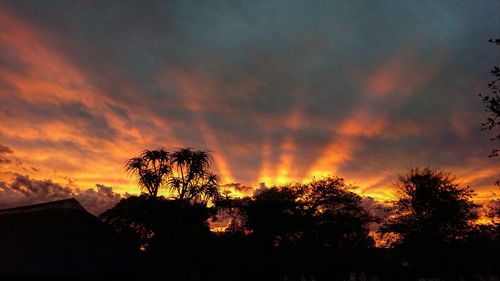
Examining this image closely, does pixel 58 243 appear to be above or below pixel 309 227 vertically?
below

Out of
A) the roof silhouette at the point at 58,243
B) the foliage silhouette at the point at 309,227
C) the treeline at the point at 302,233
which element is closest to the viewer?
the roof silhouette at the point at 58,243

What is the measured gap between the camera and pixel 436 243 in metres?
34.3

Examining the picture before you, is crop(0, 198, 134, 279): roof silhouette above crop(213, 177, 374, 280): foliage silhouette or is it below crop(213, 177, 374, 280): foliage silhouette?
below

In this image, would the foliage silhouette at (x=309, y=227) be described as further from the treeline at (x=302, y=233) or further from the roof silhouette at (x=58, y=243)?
the roof silhouette at (x=58, y=243)

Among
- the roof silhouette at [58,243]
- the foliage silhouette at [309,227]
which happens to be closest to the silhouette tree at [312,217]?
the foliage silhouette at [309,227]

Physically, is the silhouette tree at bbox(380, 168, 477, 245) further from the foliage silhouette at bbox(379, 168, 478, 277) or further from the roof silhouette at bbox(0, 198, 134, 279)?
the roof silhouette at bbox(0, 198, 134, 279)

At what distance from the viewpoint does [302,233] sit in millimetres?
46125

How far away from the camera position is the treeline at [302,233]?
2716 centimetres

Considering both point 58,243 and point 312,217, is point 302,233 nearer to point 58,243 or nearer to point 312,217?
point 312,217

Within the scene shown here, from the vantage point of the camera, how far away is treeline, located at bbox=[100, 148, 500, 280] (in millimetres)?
27156

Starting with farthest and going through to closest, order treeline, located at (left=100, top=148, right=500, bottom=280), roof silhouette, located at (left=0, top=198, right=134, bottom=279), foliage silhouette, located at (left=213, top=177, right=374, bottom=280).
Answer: foliage silhouette, located at (left=213, top=177, right=374, bottom=280) < treeline, located at (left=100, top=148, right=500, bottom=280) < roof silhouette, located at (left=0, top=198, right=134, bottom=279)

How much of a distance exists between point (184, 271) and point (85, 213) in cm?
894

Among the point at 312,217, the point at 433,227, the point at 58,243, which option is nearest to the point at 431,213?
the point at 433,227

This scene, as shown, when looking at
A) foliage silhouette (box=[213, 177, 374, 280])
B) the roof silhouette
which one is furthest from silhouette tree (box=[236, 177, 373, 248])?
the roof silhouette
